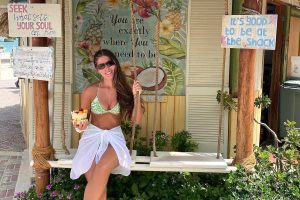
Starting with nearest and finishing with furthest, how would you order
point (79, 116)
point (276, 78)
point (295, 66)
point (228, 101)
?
point (79, 116) < point (228, 101) < point (276, 78) < point (295, 66)

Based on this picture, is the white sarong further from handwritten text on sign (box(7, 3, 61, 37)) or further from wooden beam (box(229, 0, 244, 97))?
wooden beam (box(229, 0, 244, 97))

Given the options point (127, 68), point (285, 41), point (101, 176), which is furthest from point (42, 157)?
point (285, 41)

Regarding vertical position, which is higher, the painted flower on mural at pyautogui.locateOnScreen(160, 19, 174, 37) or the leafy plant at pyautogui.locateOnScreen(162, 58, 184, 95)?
the painted flower on mural at pyautogui.locateOnScreen(160, 19, 174, 37)

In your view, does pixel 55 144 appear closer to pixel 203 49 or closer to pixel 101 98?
pixel 101 98

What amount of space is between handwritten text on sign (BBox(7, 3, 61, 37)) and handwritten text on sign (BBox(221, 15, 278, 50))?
1560mm

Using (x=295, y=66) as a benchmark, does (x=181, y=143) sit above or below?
below

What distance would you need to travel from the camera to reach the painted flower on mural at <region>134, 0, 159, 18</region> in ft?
14.9

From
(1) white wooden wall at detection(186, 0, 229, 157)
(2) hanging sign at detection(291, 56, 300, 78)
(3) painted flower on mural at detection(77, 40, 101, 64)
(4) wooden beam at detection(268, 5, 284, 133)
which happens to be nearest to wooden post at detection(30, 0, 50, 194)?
(3) painted flower on mural at detection(77, 40, 101, 64)

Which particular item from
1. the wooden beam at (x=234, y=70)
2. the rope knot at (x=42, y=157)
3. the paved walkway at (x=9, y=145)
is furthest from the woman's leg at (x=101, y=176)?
the wooden beam at (x=234, y=70)

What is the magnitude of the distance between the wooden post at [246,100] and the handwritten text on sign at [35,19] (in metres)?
1.75

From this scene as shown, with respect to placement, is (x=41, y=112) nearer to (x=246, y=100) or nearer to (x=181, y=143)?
(x=181, y=143)

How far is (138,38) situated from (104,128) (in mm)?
1434

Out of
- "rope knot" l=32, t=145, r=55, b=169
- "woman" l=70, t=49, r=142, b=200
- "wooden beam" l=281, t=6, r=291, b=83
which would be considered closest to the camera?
"woman" l=70, t=49, r=142, b=200

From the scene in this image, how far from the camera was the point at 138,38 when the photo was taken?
462 cm
